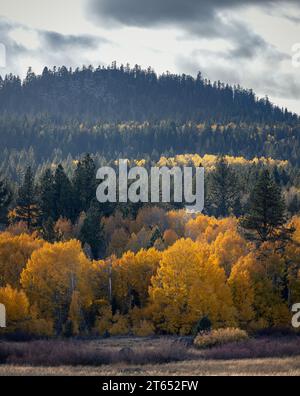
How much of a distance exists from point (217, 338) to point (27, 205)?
43.9 metres

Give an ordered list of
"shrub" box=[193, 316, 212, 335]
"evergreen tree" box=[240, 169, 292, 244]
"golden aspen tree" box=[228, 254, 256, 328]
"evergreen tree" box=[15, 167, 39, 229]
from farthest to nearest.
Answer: "evergreen tree" box=[15, 167, 39, 229]
"evergreen tree" box=[240, 169, 292, 244]
"golden aspen tree" box=[228, 254, 256, 328]
"shrub" box=[193, 316, 212, 335]

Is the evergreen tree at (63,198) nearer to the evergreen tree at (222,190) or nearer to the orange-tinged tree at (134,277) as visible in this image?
the orange-tinged tree at (134,277)

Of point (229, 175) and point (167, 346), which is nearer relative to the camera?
point (167, 346)

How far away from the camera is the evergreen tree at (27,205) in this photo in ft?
280

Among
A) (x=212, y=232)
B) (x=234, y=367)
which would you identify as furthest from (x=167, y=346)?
(x=212, y=232)

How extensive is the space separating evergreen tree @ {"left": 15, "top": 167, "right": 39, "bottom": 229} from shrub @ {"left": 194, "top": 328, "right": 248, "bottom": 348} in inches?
1613

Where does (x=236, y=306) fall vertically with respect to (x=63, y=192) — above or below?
below

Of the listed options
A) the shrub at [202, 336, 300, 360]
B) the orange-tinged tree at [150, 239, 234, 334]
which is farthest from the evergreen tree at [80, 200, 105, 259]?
the shrub at [202, 336, 300, 360]

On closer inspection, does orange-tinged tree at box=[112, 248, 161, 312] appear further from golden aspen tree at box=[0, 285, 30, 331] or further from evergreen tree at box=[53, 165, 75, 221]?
evergreen tree at box=[53, 165, 75, 221]

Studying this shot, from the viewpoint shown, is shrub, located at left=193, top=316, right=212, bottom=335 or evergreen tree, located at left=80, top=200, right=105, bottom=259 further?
evergreen tree, located at left=80, top=200, right=105, bottom=259

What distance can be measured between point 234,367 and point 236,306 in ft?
83.4

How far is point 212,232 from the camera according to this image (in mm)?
87062

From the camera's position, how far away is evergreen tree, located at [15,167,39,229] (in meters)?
85.4

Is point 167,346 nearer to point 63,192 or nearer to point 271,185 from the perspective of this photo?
point 271,185
